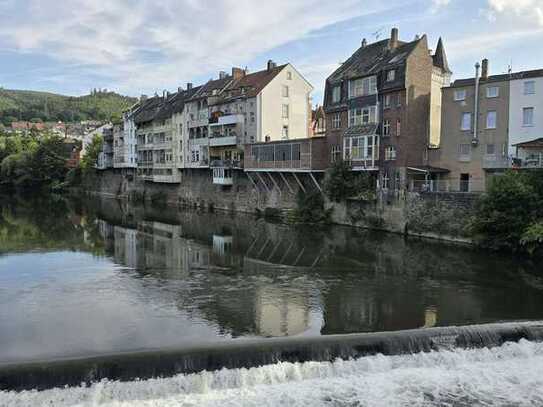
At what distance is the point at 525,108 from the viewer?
113 ft

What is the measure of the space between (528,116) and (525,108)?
0.57 meters

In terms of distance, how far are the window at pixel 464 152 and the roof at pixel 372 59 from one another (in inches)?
308

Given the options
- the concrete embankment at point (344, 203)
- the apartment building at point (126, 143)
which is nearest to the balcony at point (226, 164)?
the concrete embankment at point (344, 203)

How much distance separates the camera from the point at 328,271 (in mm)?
25578

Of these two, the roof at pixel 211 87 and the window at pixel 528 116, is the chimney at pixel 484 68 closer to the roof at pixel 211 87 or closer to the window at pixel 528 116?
the window at pixel 528 116

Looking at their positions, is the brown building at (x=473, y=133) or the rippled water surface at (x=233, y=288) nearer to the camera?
the rippled water surface at (x=233, y=288)

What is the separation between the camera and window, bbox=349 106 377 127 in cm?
4122

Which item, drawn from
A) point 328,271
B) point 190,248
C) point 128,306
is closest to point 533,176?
point 328,271

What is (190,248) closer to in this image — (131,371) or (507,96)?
(131,371)

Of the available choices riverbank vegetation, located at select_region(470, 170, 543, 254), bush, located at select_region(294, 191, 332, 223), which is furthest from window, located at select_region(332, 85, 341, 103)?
riverbank vegetation, located at select_region(470, 170, 543, 254)

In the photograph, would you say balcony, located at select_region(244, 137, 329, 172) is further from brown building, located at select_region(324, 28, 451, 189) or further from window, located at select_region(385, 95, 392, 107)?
window, located at select_region(385, 95, 392, 107)

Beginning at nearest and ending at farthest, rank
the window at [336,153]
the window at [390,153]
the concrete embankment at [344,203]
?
the concrete embankment at [344,203], the window at [390,153], the window at [336,153]

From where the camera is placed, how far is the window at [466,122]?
121ft

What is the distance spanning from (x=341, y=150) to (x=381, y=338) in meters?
30.3
